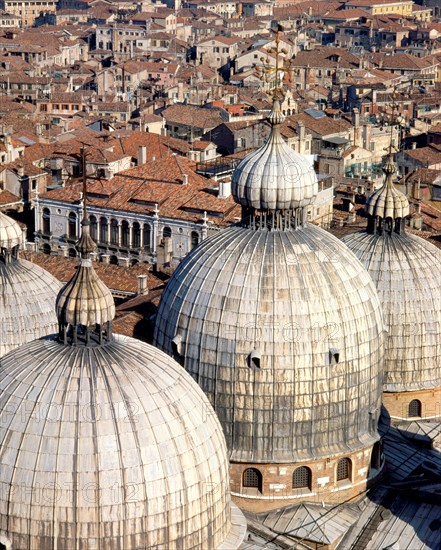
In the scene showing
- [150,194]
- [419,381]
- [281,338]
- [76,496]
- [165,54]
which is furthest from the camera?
[165,54]

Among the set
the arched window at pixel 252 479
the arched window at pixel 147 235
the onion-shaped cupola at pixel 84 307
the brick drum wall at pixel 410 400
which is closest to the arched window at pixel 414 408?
the brick drum wall at pixel 410 400

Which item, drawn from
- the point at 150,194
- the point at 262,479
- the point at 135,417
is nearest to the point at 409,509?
the point at 262,479

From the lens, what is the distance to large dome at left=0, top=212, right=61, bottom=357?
4425 centimetres

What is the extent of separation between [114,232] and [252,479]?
39981 millimetres

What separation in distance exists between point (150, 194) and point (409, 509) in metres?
40.3

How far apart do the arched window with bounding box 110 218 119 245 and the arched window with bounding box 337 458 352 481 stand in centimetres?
3961

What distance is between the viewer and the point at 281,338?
39406 mm

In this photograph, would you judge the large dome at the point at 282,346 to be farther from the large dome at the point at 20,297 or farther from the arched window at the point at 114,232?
the arched window at the point at 114,232

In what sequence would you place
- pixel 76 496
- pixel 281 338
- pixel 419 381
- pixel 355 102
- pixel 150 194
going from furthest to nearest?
pixel 355 102
pixel 150 194
pixel 419 381
pixel 281 338
pixel 76 496

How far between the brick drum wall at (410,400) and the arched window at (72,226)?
123ft

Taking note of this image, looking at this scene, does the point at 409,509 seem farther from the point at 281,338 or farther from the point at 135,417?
the point at 135,417

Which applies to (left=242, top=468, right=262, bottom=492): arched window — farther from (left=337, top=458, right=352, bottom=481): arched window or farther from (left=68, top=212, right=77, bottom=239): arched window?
(left=68, top=212, right=77, bottom=239): arched window

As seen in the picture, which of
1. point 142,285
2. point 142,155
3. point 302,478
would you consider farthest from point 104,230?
point 302,478

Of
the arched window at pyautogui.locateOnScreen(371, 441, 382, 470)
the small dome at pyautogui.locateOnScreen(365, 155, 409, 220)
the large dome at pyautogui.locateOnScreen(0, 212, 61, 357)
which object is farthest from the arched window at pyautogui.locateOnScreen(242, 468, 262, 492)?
the small dome at pyautogui.locateOnScreen(365, 155, 409, 220)
